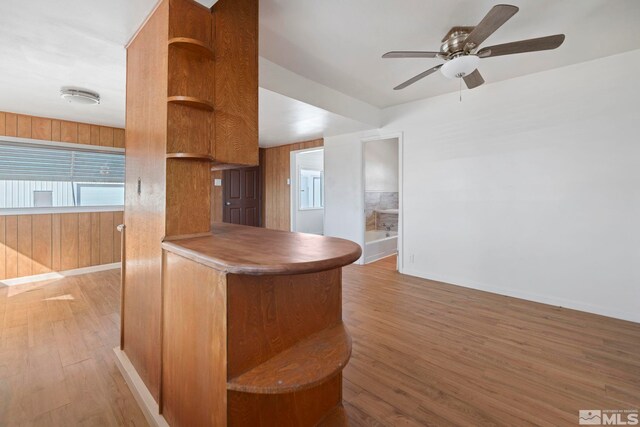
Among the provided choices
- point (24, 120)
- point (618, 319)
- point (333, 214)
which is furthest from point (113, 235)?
point (618, 319)

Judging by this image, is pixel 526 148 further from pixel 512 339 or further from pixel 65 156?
pixel 65 156

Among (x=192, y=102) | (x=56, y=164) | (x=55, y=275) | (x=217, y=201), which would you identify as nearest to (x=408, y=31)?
(x=192, y=102)

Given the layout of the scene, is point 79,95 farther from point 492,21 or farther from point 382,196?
point 382,196

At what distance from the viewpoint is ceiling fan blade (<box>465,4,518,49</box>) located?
1540mm

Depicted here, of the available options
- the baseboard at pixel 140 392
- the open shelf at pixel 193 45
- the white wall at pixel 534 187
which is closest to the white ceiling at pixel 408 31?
the white wall at pixel 534 187

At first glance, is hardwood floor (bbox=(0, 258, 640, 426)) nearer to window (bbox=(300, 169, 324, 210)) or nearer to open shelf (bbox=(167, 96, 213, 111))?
open shelf (bbox=(167, 96, 213, 111))

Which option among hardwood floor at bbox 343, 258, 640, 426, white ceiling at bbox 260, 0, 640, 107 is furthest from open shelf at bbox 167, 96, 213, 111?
hardwood floor at bbox 343, 258, 640, 426

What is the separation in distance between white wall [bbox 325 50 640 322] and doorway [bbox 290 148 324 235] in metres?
2.46

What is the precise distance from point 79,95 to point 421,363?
418 centimetres

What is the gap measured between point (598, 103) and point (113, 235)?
21.5 feet

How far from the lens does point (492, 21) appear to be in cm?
166

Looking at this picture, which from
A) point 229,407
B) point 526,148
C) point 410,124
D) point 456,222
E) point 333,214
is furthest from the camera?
point 333,214

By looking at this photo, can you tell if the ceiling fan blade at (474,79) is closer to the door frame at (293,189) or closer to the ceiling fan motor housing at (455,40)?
the ceiling fan motor housing at (455,40)

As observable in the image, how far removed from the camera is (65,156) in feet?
13.4
